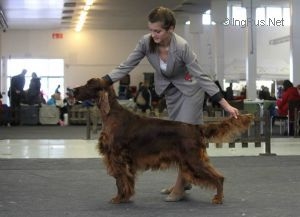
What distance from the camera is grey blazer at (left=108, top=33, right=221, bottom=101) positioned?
4371mm

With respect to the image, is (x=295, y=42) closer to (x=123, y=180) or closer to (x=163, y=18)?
(x=163, y=18)

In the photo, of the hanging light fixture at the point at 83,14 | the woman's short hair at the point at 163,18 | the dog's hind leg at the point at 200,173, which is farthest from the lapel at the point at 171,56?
the hanging light fixture at the point at 83,14

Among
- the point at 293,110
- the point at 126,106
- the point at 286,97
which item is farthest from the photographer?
the point at 286,97

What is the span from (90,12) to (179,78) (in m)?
19.9

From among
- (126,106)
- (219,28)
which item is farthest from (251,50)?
(126,106)

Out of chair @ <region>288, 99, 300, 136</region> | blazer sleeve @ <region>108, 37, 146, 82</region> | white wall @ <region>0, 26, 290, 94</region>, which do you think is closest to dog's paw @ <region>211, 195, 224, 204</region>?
blazer sleeve @ <region>108, 37, 146, 82</region>

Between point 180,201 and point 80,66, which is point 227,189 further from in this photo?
point 80,66

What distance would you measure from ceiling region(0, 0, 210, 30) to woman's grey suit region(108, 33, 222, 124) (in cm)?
1664

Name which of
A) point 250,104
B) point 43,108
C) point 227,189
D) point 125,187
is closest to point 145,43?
point 125,187

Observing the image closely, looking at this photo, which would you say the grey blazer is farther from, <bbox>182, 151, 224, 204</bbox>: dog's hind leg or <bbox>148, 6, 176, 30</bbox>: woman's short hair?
<bbox>182, 151, 224, 204</bbox>: dog's hind leg

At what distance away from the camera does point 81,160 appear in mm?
7566

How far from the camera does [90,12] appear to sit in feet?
78.1

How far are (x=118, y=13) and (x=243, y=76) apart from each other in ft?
23.9

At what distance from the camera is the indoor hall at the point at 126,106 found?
14.7 feet
